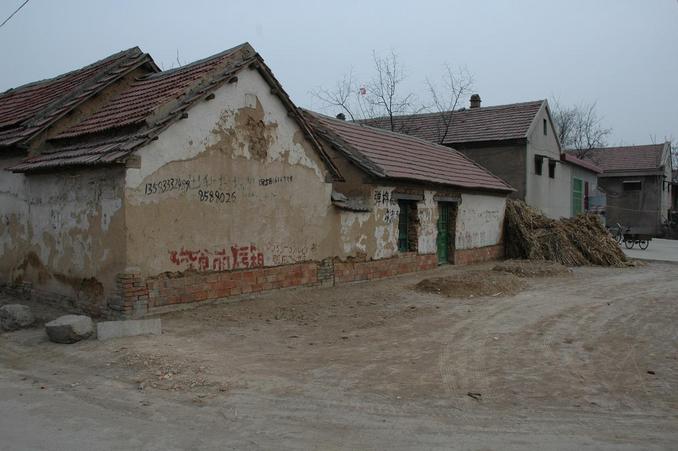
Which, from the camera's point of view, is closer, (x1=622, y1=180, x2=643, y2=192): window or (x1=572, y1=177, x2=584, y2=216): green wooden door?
(x1=572, y1=177, x2=584, y2=216): green wooden door

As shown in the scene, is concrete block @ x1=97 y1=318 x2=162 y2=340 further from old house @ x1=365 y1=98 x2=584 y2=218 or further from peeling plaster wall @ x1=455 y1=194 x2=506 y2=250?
old house @ x1=365 y1=98 x2=584 y2=218

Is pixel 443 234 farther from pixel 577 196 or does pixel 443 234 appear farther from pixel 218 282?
pixel 577 196

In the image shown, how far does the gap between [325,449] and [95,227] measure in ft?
21.1

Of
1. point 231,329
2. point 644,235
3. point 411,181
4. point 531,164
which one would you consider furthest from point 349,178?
point 644,235

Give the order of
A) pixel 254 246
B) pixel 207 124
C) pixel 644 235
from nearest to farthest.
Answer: pixel 207 124 < pixel 254 246 < pixel 644 235

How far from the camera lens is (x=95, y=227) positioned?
9.10 meters

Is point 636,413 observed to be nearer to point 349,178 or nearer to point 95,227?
point 95,227

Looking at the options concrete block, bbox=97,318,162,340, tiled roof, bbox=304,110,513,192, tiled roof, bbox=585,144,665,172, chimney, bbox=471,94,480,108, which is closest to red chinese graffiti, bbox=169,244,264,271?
→ concrete block, bbox=97,318,162,340

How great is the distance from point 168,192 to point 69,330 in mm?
2737

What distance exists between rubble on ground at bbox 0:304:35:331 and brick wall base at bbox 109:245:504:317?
1.32 m

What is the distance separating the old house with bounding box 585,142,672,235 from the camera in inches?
1563

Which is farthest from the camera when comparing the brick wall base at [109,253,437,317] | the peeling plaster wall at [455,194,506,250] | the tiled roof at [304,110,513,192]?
the peeling plaster wall at [455,194,506,250]

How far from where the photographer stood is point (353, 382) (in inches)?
235

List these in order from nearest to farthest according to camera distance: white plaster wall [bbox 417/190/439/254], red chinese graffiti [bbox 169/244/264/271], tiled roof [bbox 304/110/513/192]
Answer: red chinese graffiti [bbox 169/244/264/271], tiled roof [bbox 304/110/513/192], white plaster wall [bbox 417/190/439/254]
